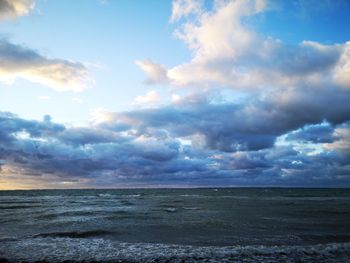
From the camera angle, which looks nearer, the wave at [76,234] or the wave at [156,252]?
the wave at [156,252]

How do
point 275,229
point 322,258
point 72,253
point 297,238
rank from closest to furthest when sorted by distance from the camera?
point 322,258 < point 72,253 < point 297,238 < point 275,229

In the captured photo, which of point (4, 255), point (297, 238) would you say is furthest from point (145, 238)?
point (297, 238)

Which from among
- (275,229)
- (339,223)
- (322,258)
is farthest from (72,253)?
(339,223)

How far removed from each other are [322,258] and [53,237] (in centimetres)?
1743

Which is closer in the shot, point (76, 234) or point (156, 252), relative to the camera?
point (156, 252)

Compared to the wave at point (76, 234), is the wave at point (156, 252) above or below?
above

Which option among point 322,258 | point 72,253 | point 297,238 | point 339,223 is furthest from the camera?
point 339,223

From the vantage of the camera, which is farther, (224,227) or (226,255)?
(224,227)

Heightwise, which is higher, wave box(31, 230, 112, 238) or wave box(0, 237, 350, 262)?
Result: wave box(0, 237, 350, 262)

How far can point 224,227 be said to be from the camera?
85.4 ft

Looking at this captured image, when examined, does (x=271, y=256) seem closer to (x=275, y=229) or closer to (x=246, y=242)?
(x=246, y=242)

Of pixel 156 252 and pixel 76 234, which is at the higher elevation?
pixel 156 252

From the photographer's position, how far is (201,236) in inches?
861

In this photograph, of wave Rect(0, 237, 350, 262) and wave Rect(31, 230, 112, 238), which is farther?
wave Rect(31, 230, 112, 238)
